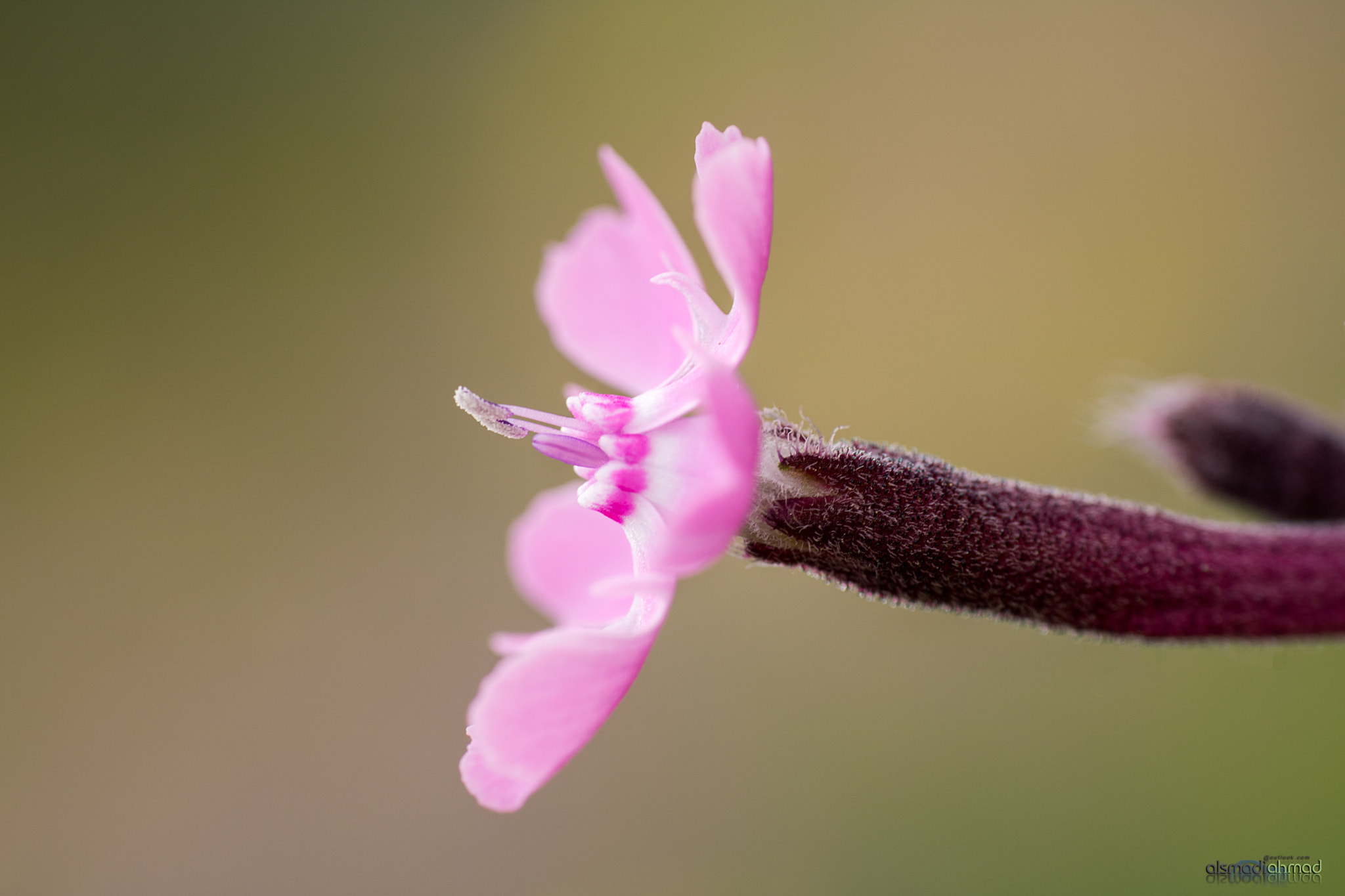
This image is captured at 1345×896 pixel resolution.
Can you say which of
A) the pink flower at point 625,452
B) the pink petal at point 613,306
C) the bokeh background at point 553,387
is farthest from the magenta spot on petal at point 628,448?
the bokeh background at point 553,387

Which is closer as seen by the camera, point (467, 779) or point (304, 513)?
point (467, 779)

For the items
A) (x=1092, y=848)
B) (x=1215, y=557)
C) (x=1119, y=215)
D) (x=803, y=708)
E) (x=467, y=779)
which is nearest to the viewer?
(x=467, y=779)

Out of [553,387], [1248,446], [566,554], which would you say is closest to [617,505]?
[566,554]

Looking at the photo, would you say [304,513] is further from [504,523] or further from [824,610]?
[824,610]

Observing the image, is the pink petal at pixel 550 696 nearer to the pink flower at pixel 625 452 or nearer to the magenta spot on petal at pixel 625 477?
the pink flower at pixel 625 452

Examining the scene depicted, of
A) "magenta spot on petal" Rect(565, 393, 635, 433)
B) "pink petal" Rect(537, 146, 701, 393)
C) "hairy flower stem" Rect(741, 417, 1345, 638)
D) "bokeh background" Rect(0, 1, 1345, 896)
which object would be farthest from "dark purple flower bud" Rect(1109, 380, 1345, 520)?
"bokeh background" Rect(0, 1, 1345, 896)

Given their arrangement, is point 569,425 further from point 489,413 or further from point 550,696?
point 550,696

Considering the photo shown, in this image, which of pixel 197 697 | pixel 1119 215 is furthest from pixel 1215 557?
pixel 197 697
